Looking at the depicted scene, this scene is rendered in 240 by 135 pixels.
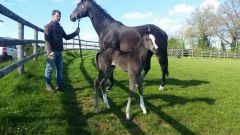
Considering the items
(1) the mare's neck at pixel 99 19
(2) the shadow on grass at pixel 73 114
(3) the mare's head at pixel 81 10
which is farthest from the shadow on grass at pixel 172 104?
(3) the mare's head at pixel 81 10

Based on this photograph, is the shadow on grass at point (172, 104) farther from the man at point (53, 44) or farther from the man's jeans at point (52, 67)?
the man at point (53, 44)

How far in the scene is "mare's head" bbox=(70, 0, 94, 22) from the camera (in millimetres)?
10016

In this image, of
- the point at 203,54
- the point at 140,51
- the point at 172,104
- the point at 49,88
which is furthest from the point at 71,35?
the point at 203,54

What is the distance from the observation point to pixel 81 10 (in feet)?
32.9

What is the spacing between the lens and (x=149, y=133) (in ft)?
17.9

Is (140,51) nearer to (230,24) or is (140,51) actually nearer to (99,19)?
(99,19)

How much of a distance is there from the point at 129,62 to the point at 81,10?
399 centimetres

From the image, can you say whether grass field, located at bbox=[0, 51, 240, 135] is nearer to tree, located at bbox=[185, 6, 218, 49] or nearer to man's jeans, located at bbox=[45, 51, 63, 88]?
man's jeans, located at bbox=[45, 51, 63, 88]

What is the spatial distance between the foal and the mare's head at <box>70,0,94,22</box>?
10.5 ft

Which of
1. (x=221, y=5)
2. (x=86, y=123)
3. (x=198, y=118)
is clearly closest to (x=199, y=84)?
(x=198, y=118)

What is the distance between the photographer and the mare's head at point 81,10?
1002cm

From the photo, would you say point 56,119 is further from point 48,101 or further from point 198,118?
point 198,118

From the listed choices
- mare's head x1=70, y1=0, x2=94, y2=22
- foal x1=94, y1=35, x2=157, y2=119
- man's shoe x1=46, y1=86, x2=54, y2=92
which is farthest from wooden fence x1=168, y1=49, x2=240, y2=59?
foal x1=94, y1=35, x2=157, y2=119

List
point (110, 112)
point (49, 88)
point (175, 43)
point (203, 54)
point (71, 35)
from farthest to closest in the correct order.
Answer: point (175, 43)
point (203, 54)
point (71, 35)
point (49, 88)
point (110, 112)
